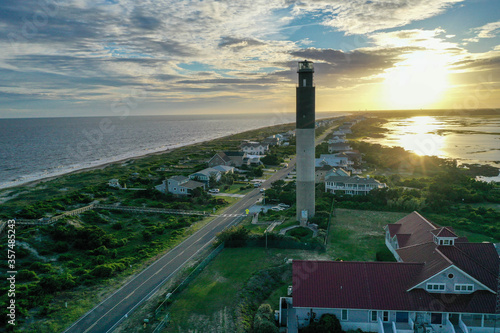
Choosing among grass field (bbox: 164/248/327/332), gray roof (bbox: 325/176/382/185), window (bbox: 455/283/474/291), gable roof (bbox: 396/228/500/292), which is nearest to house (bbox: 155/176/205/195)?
gray roof (bbox: 325/176/382/185)

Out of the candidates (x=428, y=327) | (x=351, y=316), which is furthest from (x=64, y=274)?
(x=428, y=327)

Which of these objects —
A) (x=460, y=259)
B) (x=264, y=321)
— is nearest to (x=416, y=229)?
(x=460, y=259)

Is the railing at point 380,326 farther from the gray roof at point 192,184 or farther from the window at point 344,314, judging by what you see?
the gray roof at point 192,184

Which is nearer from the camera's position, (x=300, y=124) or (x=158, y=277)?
(x=158, y=277)

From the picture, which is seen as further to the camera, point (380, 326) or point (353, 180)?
point (353, 180)

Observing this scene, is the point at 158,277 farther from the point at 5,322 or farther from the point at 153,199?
→ the point at 153,199

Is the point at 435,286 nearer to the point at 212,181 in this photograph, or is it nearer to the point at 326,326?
the point at 326,326

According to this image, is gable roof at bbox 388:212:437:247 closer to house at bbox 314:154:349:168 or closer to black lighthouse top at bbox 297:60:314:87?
black lighthouse top at bbox 297:60:314:87
